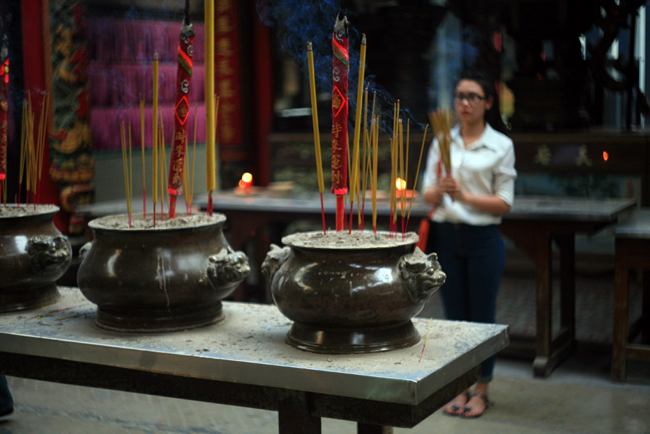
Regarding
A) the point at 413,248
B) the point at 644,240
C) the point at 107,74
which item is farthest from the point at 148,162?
the point at 413,248

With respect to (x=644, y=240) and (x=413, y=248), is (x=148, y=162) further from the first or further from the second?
(x=413, y=248)

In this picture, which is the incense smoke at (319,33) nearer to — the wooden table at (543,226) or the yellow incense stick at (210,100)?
the yellow incense stick at (210,100)

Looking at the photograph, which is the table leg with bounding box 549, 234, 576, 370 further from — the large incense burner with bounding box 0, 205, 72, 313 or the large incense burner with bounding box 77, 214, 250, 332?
the large incense burner with bounding box 0, 205, 72, 313

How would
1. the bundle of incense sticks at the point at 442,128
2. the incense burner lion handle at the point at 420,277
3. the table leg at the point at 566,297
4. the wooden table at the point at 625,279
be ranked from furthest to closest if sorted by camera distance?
the table leg at the point at 566,297 → the wooden table at the point at 625,279 → the bundle of incense sticks at the point at 442,128 → the incense burner lion handle at the point at 420,277

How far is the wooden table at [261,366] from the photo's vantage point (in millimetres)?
1339

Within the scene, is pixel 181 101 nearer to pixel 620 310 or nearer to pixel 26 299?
pixel 26 299

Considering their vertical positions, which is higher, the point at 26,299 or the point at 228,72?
the point at 228,72

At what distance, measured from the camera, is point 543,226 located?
3.44m

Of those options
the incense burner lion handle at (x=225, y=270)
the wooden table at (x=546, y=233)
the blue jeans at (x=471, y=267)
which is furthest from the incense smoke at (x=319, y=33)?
the wooden table at (x=546, y=233)

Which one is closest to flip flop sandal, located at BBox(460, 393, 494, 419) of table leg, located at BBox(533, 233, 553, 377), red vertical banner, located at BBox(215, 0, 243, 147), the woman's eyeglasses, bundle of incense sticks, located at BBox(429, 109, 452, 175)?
table leg, located at BBox(533, 233, 553, 377)

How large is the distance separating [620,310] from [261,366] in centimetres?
235

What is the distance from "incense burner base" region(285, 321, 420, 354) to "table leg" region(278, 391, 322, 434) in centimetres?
10

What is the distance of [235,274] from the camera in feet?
5.47

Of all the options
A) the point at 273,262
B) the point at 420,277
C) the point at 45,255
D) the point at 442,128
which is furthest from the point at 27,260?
the point at 442,128
